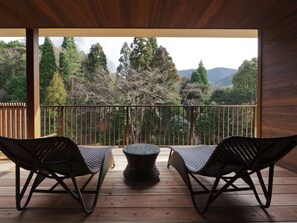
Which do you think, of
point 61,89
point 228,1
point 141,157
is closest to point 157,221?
point 141,157

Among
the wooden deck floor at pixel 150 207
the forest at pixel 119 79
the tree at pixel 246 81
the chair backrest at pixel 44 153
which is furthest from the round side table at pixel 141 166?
the tree at pixel 246 81

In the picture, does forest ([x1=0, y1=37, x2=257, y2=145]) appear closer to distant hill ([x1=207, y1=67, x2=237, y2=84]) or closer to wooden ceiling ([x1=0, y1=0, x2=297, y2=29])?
distant hill ([x1=207, y1=67, x2=237, y2=84])

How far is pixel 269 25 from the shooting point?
120 inches

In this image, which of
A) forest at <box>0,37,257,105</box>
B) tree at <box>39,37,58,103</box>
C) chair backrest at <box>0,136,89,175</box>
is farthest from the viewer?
tree at <box>39,37,58,103</box>

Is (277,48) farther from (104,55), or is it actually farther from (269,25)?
(104,55)

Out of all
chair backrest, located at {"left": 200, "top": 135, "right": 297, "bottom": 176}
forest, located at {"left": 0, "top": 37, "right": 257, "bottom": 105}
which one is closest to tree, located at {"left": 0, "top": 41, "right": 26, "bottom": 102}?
→ forest, located at {"left": 0, "top": 37, "right": 257, "bottom": 105}

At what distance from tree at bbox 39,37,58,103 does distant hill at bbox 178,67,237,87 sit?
5.20 m

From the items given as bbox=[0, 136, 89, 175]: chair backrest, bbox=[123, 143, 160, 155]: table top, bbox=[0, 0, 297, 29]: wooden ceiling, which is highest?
bbox=[0, 0, 297, 29]: wooden ceiling

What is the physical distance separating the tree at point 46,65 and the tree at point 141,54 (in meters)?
3.12

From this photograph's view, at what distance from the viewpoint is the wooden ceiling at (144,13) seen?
2.48m

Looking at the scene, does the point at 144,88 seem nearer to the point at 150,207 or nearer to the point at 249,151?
the point at 150,207

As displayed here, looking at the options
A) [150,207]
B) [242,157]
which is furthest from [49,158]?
[242,157]

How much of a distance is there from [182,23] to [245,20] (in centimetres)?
94

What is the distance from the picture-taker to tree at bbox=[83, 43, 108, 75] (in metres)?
7.88
